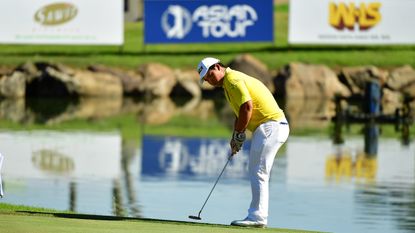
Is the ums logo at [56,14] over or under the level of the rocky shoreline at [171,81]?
over

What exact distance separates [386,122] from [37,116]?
33.2 feet

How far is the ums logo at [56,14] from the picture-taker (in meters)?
53.5

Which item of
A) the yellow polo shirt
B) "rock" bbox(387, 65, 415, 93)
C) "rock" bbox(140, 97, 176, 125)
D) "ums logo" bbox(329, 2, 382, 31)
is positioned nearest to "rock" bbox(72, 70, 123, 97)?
"rock" bbox(140, 97, 176, 125)

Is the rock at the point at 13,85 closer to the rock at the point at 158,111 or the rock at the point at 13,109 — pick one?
the rock at the point at 13,109

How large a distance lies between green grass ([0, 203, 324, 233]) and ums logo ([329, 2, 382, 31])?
3796 cm

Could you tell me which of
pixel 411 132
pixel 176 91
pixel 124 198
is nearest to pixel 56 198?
pixel 124 198

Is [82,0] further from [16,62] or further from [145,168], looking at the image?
[145,168]

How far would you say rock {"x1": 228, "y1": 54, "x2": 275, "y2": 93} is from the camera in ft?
165

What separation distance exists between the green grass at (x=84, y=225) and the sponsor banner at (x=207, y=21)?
3813 cm

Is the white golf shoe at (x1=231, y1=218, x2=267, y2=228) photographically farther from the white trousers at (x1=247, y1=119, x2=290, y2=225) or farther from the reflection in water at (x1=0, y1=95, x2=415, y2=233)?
the reflection in water at (x1=0, y1=95, x2=415, y2=233)

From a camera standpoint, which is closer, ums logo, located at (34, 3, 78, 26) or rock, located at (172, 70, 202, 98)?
rock, located at (172, 70, 202, 98)

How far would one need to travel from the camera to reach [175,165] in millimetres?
26625

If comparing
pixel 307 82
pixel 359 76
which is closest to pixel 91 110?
pixel 307 82

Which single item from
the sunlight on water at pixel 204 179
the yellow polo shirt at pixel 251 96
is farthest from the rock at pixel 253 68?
the yellow polo shirt at pixel 251 96
